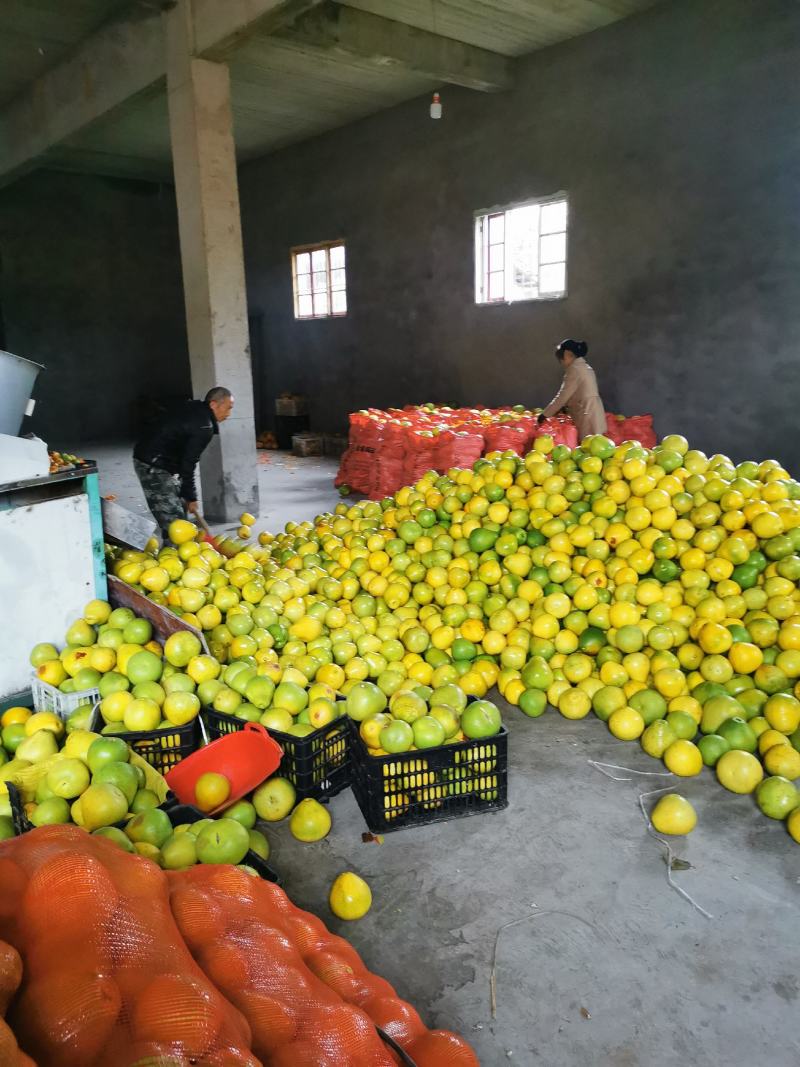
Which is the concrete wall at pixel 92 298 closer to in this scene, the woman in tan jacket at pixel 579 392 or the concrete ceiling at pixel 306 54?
the concrete ceiling at pixel 306 54

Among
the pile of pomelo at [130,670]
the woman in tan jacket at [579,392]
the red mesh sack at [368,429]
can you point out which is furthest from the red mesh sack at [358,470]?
the pile of pomelo at [130,670]

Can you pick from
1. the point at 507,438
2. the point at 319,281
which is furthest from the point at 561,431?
the point at 319,281

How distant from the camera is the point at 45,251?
14.8 m

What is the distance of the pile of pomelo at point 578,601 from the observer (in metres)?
3.24

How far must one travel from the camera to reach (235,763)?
2709mm

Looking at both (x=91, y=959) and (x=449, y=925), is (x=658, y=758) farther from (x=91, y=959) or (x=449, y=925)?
(x=91, y=959)

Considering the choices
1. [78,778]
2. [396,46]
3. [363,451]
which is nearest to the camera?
[78,778]

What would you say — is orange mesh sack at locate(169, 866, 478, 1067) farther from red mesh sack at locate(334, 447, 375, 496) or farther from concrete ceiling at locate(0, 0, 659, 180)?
concrete ceiling at locate(0, 0, 659, 180)

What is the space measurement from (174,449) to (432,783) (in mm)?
3970

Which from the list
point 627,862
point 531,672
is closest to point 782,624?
point 531,672

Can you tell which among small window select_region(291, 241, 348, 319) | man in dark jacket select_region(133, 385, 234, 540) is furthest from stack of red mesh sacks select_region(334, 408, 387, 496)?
small window select_region(291, 241, 348, 319)

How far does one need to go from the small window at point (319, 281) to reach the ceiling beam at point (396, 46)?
4364 millimetres

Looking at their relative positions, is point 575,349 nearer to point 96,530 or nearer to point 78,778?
point 96,530

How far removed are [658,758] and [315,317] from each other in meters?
12.4
